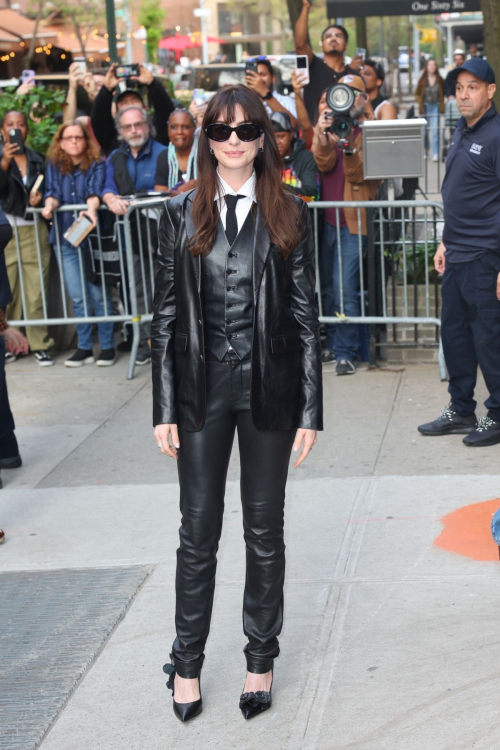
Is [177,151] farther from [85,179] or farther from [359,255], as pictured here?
[359,255]

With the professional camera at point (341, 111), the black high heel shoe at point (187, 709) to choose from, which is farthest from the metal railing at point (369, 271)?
the black high heel shoe at point (187, 709)

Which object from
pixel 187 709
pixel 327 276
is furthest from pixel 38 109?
pixel 187 709

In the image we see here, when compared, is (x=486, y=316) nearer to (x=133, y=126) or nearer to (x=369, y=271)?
(x=369, y=271)

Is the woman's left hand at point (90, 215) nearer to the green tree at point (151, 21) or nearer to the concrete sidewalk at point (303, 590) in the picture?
the concrete sidewalk at point (303, 590)

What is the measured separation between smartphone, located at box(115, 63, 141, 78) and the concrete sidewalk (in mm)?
3757

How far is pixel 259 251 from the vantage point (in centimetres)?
324

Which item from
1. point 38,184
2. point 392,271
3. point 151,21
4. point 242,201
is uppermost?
point 151,21

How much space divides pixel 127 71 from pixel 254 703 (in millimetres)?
7170

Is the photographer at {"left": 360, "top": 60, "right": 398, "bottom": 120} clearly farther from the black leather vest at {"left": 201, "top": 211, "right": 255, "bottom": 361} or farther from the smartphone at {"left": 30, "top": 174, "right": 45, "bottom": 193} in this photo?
the black leather vest at {"left": 201, "top": 211, "right": 255, "bottom": 361}

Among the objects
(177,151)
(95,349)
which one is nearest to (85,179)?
(177,151)

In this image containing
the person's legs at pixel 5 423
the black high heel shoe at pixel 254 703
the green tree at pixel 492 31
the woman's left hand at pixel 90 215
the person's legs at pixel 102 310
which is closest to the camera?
the black high heel shoe at pixel 254 703

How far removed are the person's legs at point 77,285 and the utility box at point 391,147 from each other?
2.62 m

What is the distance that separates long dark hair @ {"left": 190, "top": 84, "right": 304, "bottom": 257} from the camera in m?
3.19

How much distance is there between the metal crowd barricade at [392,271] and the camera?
7.57 meters
